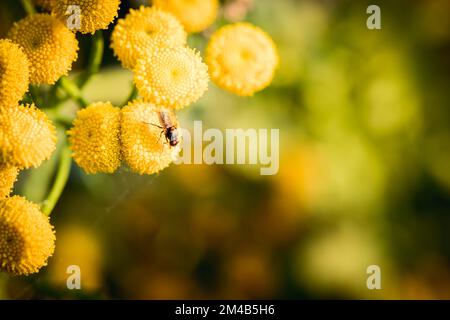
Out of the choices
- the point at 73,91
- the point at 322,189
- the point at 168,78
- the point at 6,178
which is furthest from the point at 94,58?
the point at 322,189

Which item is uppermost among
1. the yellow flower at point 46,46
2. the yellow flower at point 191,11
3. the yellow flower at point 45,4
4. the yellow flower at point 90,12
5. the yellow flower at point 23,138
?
the yellow flower at point 191,11

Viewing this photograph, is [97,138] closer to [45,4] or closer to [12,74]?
[12,74]

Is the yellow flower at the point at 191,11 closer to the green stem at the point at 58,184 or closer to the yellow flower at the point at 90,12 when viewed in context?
the yellow flower at the point at 90,12

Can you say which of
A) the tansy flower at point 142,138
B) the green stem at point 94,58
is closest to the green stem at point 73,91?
the green stem at point 94,58

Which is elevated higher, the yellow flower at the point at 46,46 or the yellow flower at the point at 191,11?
the yellow flower at the point at 191,11

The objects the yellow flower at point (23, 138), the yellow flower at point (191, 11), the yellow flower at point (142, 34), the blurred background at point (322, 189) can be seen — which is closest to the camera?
the yellow flower at point (23, 138)

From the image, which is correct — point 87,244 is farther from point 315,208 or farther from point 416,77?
point 416,77

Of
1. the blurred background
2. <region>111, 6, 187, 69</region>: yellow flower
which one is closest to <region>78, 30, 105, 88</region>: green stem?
<region>111, 6, 187, 69</region>: yellow flower
